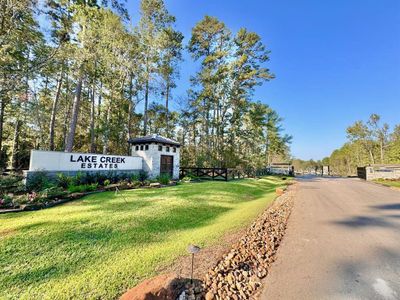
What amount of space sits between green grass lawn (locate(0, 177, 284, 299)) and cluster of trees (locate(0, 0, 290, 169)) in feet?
23.9

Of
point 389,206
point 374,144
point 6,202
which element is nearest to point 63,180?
point 6,202

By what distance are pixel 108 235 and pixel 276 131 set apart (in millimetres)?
36623

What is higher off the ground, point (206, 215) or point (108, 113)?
point (108, 113)

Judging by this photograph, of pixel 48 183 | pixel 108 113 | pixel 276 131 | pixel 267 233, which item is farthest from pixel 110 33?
pixel 276 131

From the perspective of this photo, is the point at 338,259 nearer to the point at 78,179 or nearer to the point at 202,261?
the point at 202,261

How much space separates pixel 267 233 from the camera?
4.82 meters

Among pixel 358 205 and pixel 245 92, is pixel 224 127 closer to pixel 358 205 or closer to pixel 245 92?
pixel 245 92

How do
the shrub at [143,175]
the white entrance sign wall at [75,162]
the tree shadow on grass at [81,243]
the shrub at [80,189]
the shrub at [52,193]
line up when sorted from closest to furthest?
the tree shadow on grass at [81,243], the shrub at [52,193], the shrub at [80,189], the white entrance sign wall at [75,162], the shrub at [143,175]

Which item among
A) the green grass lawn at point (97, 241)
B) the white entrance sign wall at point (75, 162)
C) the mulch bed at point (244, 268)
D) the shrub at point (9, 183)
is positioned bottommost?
the mulch bed at point (244, 268)

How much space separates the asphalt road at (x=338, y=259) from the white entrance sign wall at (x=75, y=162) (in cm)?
927

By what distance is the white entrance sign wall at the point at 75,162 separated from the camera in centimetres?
844

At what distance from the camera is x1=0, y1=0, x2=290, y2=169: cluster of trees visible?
1072cm

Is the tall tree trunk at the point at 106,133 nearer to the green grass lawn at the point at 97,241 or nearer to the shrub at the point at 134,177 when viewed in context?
the shrub at the point at 134,177

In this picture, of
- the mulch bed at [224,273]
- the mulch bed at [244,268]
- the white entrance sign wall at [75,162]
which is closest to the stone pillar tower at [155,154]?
the white entrance sign wall at [75,162]
